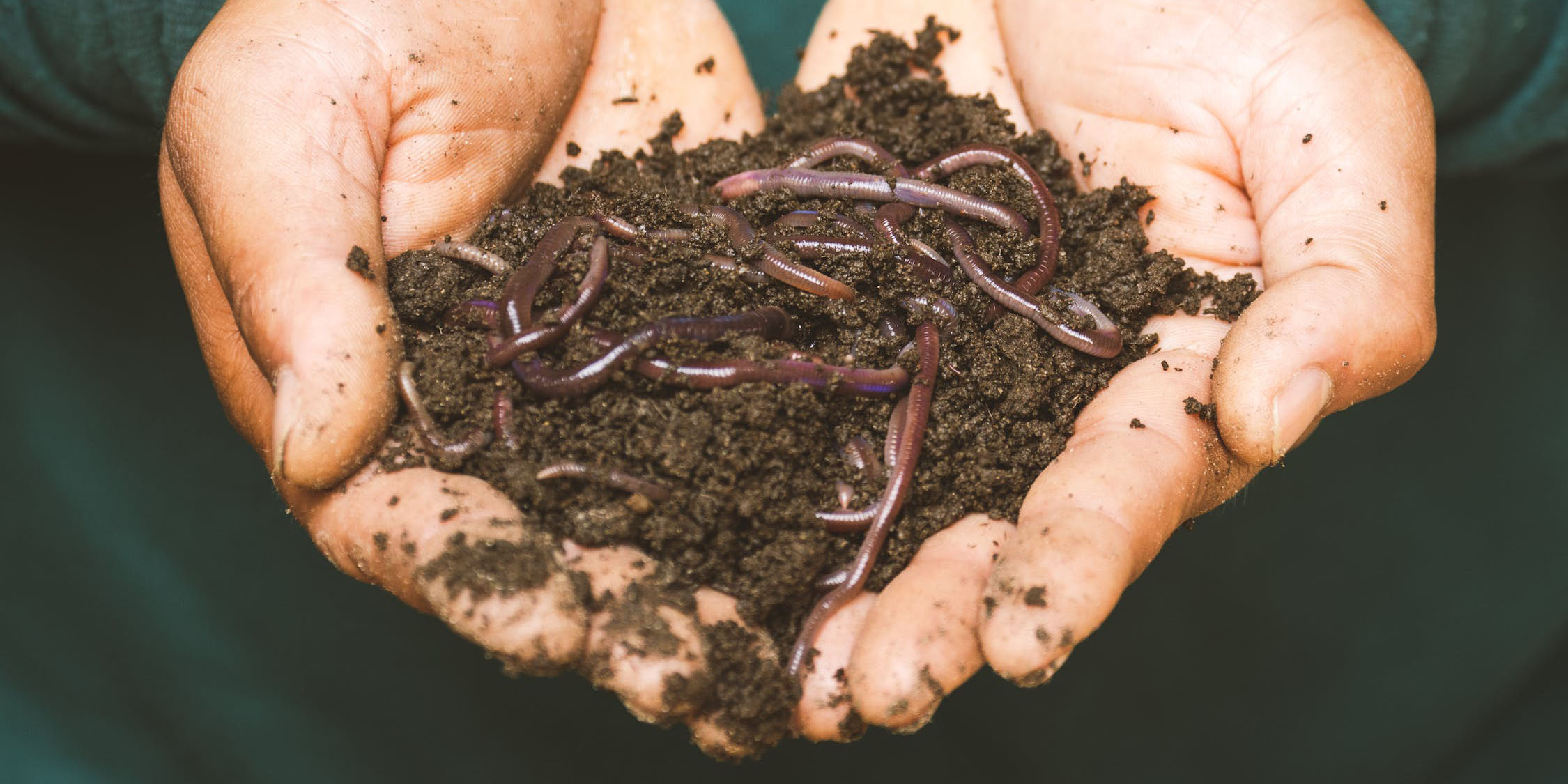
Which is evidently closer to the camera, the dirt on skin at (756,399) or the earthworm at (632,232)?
the dirt on skin at (756,399)

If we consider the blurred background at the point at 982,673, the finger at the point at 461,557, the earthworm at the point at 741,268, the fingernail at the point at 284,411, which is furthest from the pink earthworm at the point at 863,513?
the blurred background at the point at 982,673

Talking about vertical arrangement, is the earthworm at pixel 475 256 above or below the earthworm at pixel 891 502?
above

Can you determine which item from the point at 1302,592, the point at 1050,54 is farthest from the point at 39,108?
the point at 1302,592

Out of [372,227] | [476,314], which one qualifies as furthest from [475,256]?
[372,227]

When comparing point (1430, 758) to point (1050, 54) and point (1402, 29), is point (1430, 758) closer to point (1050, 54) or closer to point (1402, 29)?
point (1402, 29)

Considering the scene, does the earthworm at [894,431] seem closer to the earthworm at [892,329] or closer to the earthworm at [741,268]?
the earthworm at [892,329]

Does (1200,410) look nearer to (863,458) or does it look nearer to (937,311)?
(937,311)

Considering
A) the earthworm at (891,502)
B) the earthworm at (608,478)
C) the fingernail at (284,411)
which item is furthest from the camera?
the earthworm at (891,502)

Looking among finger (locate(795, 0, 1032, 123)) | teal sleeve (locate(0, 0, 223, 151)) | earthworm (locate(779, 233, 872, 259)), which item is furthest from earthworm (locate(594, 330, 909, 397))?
teal sleeve (locate(0, 0, 223, 151))
